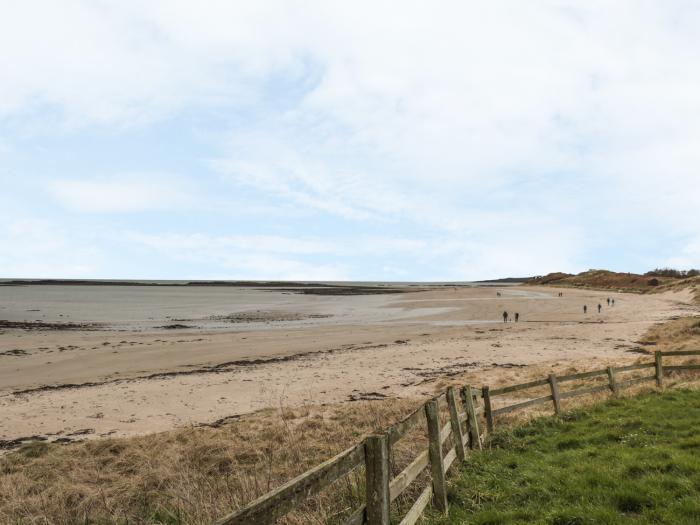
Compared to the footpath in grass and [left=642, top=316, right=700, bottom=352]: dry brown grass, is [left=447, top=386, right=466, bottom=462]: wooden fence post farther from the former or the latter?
[left=642, top=316, right=700, bottom=352]: dry brown grass

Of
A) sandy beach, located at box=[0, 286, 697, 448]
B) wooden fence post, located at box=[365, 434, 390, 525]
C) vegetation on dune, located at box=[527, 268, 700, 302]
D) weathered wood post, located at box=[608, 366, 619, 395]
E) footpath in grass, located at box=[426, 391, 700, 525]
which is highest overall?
vegetation on dune, located at box=[527, 268, 700, 302]

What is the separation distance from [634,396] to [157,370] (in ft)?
67.7

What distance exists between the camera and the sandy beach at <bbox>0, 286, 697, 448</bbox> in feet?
53.5

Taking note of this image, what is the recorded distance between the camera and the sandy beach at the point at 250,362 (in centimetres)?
1630

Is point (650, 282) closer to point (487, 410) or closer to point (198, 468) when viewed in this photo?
point (487, 410)

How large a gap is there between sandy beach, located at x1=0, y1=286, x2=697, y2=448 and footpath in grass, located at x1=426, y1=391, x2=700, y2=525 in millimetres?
7540

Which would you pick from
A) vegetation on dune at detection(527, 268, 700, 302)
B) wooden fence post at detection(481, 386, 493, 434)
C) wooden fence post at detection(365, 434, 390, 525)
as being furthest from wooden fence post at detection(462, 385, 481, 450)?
vegetation on dune at detection(527, 268, 700, 302)

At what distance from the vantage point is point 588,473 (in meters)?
7.67

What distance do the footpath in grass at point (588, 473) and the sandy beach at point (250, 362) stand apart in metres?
7.54

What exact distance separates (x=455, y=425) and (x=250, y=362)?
62.9 ft

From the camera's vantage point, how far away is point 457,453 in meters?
8.50

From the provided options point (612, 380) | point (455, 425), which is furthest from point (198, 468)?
point (612, 380)

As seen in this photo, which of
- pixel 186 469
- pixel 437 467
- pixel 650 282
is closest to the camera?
pixel 437 467

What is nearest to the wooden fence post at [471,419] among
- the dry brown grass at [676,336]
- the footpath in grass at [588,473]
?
the footpath in grass at [588,473]
